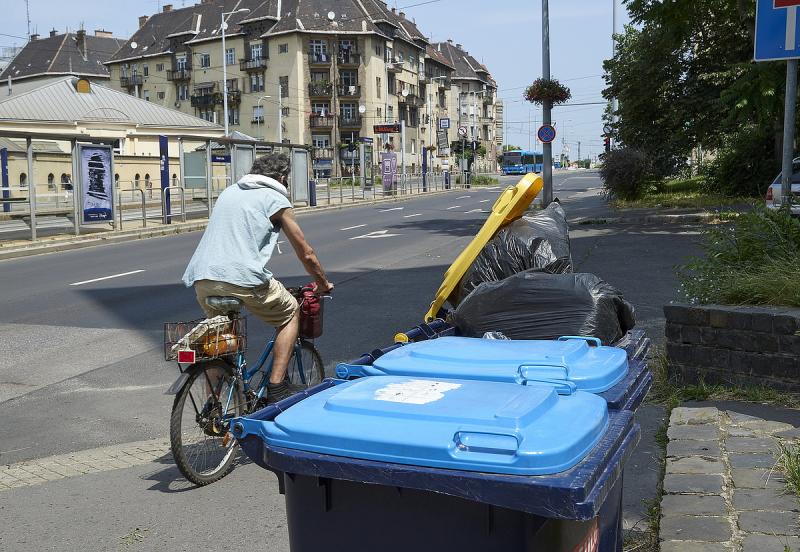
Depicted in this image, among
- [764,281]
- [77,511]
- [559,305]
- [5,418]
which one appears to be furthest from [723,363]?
[5,418]

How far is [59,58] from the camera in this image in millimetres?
98812

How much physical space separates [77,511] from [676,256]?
11.5 m

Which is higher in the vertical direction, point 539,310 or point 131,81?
point 131,81

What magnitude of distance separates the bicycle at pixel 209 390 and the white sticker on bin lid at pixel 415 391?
6.67 ft

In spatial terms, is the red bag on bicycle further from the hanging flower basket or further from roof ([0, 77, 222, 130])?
roof ([0, 77, 222, 130])

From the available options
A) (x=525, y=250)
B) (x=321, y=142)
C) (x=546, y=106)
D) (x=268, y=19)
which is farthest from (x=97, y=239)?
(x=268, y=19)

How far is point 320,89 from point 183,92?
1946 cm

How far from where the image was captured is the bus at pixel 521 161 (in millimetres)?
102062

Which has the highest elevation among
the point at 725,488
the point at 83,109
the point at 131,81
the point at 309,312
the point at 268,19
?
the point at 268,19

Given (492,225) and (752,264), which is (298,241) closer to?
(492,225)

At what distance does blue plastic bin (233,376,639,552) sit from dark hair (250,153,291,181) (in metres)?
2.51

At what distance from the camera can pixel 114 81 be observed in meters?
103

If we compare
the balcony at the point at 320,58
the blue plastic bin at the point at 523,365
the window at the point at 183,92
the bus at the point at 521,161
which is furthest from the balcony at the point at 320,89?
the blue plastic bin at the point at 523,365

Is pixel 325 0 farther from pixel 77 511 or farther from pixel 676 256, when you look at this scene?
pixel 77 511
